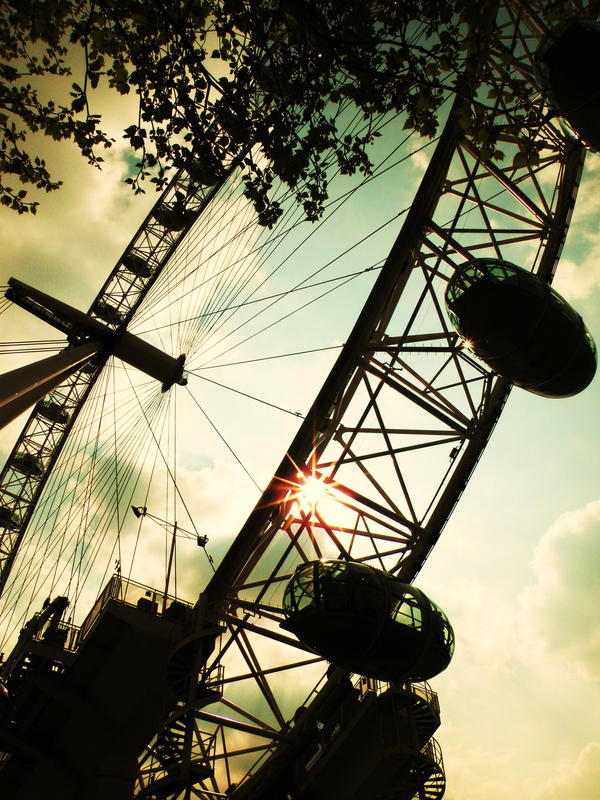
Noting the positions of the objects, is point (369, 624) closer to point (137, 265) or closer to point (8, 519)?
point (137, 265)

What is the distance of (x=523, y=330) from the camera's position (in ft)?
30.6

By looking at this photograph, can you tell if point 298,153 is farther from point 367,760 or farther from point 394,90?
point 367,760

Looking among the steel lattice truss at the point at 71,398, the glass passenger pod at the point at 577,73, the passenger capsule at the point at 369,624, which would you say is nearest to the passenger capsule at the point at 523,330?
the glass passenger pod at the point at 577,73

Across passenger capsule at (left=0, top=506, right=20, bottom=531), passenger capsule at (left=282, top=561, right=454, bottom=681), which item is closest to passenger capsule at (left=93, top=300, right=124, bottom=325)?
passenger capsule at (left=0, top=506, right=20, bottom=531)

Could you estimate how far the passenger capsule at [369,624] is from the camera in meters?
8.38

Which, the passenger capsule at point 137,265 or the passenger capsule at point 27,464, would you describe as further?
the passenger capsule at point 27,464

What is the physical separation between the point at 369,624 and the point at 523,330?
5.87m

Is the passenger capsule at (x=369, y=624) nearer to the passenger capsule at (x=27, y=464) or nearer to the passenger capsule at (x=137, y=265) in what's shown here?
the passenger capsule at (x=137, y=265)

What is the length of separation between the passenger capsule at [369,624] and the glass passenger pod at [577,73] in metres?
8.48

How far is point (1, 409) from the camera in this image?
24.6 feet

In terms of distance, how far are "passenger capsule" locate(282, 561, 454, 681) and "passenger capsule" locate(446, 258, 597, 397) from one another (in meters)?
4.68

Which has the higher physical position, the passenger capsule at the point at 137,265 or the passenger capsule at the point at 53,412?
the passenger capsule at the point at 137,265

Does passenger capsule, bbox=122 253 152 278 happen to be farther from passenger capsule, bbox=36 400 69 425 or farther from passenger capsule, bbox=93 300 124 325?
passenger capsule, bbox=36 400 69 425

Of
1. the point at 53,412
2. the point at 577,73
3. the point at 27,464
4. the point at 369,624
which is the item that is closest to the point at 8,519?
the point at 27,464
